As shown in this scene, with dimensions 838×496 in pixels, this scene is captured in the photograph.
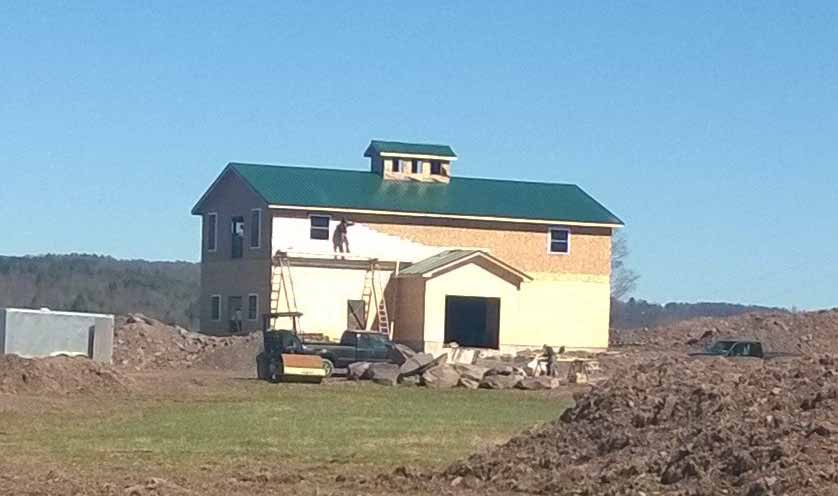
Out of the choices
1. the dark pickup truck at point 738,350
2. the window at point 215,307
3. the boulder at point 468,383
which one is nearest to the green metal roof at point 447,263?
the dark pickup truck at point 738,350

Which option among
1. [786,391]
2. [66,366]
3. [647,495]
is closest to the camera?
[647,495]

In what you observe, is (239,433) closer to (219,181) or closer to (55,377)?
(55,377)

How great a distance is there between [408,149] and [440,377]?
21148 millimetres

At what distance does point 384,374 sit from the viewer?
158 ft

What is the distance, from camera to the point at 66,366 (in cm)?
4188

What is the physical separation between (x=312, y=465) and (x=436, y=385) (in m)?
24.0

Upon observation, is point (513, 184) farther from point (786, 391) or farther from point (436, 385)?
point (786, 391)

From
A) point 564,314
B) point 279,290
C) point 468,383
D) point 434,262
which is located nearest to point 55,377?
point 468,383

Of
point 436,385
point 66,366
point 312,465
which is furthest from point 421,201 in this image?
point 312,465

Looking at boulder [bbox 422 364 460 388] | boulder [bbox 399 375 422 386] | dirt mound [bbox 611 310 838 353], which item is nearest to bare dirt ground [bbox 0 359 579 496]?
boulder [bbox 399 375 422 386]

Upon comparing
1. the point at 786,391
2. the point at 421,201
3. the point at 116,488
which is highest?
the point at 421,201

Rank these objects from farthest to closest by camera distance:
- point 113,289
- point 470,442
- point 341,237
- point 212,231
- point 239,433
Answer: point 113,289
point 212,231
point 341,237
point 239,433
point 470,442

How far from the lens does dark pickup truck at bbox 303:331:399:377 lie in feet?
168

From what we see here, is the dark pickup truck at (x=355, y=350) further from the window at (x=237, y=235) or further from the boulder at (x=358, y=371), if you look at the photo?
the window at (x=237, y=235)
